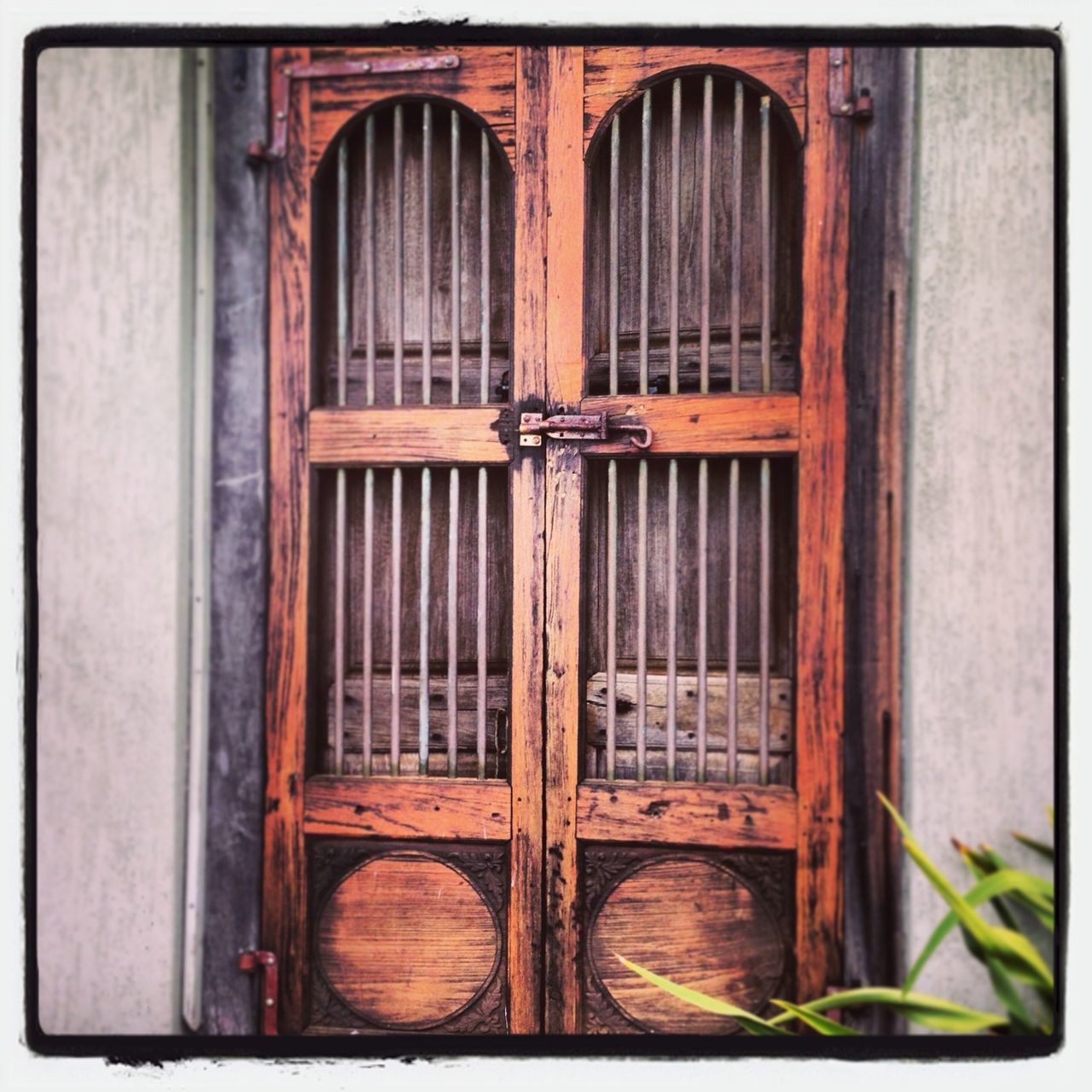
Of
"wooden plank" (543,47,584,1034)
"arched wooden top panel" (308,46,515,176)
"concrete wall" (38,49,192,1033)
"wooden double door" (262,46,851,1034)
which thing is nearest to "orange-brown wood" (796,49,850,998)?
"wooden double door" (262,46,851,1034)

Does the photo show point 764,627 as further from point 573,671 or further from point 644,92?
point 644,92

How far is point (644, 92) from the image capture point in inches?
38.2

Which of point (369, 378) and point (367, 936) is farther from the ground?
point (369, 378)

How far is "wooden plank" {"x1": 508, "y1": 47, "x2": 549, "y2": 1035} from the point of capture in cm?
98

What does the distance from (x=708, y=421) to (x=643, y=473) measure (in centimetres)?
12

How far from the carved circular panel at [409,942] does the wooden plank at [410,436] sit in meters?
0.58

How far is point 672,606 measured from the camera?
3.21ft

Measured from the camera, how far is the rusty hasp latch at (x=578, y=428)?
0.97m

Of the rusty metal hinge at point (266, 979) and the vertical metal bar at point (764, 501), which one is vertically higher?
the vertical metal bar at point (764, 501)

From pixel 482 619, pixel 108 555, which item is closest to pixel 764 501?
pixel 482 619

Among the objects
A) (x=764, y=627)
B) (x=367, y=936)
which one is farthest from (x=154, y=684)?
(x=764, y=627)

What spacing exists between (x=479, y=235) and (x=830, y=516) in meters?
0.65

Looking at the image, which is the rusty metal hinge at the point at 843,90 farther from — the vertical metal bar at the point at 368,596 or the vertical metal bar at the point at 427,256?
the vertical metal bar at the point at 368,596

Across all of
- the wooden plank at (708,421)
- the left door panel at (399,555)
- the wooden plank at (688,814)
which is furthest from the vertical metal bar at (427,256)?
the wooden plank at (688,814)
